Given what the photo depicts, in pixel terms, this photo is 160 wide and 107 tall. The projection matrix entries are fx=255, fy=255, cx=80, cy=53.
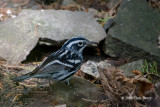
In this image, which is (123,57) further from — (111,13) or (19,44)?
(19,44)

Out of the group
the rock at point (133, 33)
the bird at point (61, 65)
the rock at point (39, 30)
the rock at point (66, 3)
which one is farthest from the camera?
the rock at point (66, 3)

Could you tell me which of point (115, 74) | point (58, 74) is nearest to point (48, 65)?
point (58, 74)

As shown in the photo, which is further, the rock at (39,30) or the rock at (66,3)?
the rock at (66,3)

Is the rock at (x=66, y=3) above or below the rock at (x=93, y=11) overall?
above

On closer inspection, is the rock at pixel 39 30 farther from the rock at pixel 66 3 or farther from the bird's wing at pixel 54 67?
the bird's wing at pixel 54 67

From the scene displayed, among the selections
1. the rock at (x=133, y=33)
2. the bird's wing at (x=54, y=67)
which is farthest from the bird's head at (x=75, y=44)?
the rock at (x=133, y=33)

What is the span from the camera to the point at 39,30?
582cm

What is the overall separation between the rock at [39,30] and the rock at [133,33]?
34cm

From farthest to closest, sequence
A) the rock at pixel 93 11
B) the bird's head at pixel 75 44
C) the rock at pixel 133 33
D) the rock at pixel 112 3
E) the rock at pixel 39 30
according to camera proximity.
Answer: the rock at pixel 112 3 < the rock at pixel 93 11 < the rock at pixel 133 33 < the rock at pixel 39 30 < the bird's head at pixel 75 44

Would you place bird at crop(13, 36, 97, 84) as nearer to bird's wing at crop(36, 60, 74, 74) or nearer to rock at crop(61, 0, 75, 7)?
bird's wing at crop(36, 60, 74, 74)

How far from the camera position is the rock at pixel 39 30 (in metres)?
5.49

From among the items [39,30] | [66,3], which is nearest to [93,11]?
[66,3]

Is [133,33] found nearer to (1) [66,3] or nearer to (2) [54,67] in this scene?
(1) [66,3]

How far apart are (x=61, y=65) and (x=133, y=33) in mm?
2690
